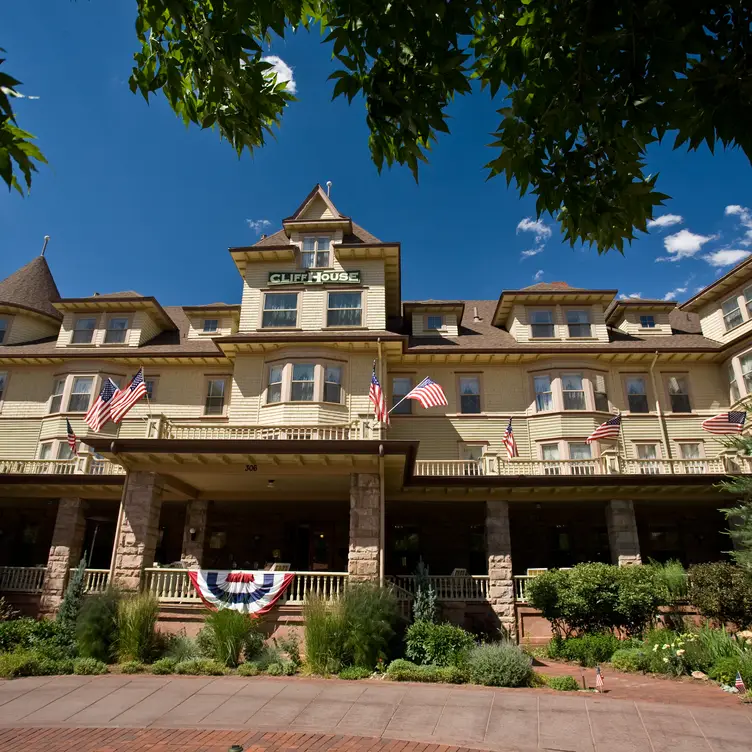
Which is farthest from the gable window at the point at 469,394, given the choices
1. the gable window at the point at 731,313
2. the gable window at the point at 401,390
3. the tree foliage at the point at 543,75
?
the tree foliage at the point at 543,75

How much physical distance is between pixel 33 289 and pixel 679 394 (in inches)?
1243

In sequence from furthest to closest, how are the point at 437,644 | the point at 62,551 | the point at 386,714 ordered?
the point at 62,551 < the point at 437,644 < the point at 386,714

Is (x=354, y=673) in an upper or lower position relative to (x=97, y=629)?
lower

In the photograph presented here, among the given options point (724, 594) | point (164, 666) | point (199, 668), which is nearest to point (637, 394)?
point (724, 594)

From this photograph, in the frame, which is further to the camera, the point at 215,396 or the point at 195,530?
the point at 215,396

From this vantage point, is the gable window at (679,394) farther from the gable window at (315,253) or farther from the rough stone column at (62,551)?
the rough stone column at (62,551)

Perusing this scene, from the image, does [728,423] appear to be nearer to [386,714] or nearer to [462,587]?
[462,587]

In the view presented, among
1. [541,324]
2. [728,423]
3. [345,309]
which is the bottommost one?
[728,423]

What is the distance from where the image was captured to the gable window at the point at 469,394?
25.8 m

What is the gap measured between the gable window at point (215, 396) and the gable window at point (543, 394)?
13.8 metres

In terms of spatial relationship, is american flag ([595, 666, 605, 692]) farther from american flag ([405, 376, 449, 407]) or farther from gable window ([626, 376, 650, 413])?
gable window ([626, 376, 650, 413])

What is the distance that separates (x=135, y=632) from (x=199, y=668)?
2.19 metres

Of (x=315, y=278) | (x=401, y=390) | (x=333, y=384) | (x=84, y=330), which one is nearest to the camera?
(x=333, y=384)

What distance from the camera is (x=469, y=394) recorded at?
26.0 meters
